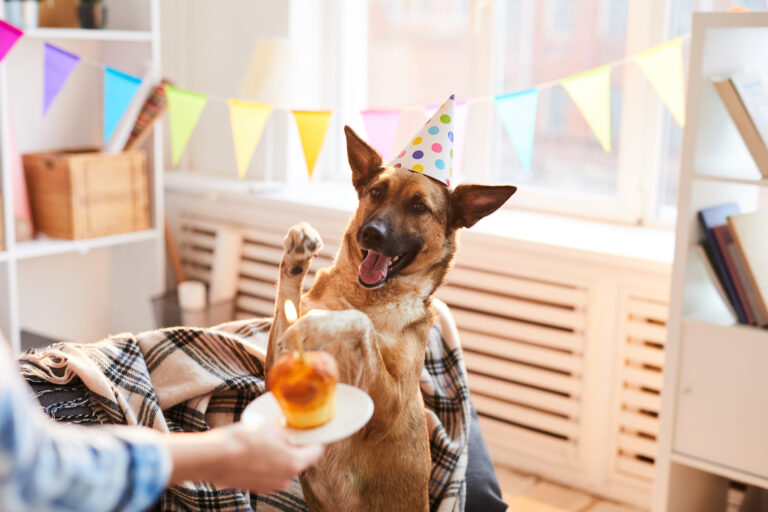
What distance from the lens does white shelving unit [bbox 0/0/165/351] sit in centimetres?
276

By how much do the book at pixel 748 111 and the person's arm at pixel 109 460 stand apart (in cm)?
134

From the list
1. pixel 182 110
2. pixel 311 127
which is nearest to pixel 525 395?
pixel 311 127

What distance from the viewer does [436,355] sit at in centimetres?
169

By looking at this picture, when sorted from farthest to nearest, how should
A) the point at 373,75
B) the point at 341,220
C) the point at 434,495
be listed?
the point at 373,75 < the point at 341,220 < the point at 434,495

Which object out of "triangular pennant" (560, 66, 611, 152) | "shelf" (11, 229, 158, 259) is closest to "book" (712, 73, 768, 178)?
"triangular pennant" (560, 66, 611, 152)

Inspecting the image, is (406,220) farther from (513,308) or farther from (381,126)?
(513,308)

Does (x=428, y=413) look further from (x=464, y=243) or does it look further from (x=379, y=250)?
(x=464, y=243)

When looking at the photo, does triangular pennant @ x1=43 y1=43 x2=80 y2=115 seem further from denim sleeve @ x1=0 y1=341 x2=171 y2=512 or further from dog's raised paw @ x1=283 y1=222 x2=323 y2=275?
denim sleeve @ x1=0 y1=341 x2=171 y2=512

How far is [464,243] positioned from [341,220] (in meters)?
0.45

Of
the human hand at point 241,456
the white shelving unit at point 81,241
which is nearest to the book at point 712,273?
the human hand at point 241,456

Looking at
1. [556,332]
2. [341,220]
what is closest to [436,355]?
[556,332]

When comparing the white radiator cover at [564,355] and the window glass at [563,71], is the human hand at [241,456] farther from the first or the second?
the window glass at [563,71]

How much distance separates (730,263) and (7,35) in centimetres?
169

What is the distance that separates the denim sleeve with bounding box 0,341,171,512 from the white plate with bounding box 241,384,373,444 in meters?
0.18
